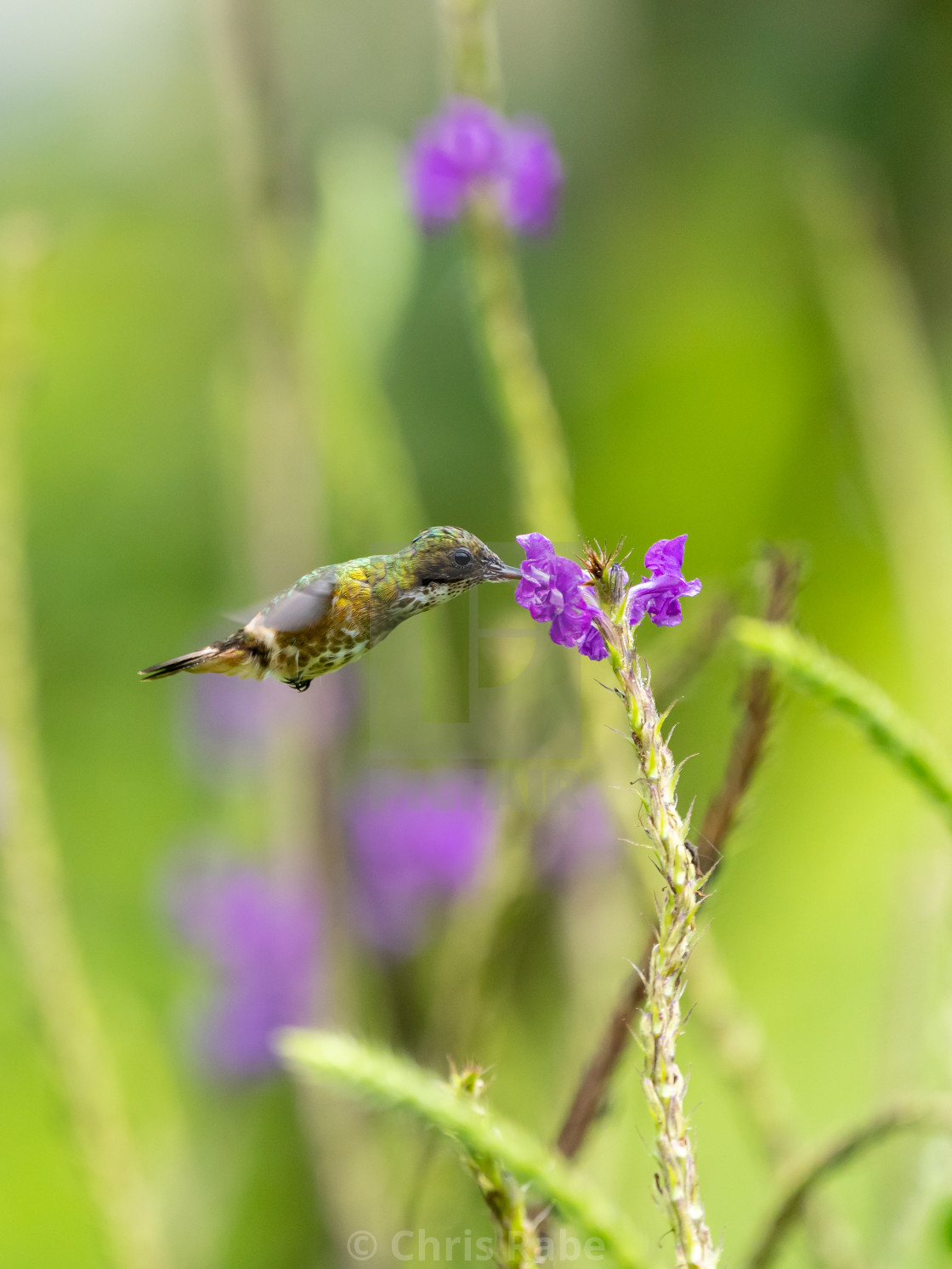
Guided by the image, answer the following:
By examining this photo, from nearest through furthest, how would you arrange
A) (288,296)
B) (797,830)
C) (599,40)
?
(288,296)
(797,830)
(599,40)

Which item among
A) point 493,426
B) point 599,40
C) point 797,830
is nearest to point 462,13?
point 797,830

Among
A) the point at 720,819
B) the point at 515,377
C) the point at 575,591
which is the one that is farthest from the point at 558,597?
the point at 515,377

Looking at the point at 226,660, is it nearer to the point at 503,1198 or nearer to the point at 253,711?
the point at 503,1198

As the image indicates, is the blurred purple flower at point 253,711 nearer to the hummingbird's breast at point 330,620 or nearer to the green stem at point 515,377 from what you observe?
the green stem at point 515,377

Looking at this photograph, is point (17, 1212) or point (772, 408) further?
point (772, 408)

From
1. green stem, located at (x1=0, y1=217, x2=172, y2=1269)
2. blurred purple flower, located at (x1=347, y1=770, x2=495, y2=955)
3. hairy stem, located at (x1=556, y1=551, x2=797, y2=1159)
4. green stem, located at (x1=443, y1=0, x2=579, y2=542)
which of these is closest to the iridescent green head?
hairy stem, located at (x1=556, y1=551, x2=797, y2=1159)

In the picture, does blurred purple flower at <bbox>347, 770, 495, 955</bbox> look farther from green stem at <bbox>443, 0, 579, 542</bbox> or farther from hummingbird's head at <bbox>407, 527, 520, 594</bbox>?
hummingbird's head at <bbox>407, 527, 520, 594</bbox>

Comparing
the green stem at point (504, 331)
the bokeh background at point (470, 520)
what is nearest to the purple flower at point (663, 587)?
the bokeh background at point (470, 520)

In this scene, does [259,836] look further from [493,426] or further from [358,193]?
[493,426]
